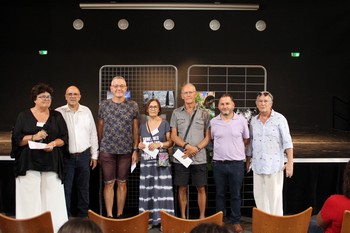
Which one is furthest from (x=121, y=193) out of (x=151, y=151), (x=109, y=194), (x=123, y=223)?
(x=123, y=223)

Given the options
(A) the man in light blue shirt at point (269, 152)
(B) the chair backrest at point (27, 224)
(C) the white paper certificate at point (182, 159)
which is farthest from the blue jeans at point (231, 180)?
(B) the chair backrest at point (27, 224)

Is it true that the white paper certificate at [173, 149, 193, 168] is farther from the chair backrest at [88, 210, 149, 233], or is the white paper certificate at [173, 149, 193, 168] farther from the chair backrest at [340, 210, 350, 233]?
the chair backrest at [340, 210, 350, 233]

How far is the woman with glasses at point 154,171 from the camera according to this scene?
409 centimetres

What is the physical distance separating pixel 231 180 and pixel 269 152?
51cm

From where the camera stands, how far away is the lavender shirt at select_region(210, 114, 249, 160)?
12.9 ft

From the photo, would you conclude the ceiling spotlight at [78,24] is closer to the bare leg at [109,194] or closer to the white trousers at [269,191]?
the bare leg at [109,194]

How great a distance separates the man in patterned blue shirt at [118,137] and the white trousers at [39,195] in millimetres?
627

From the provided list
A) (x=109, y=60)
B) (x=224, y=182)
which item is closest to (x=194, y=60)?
(x=109, y=60)

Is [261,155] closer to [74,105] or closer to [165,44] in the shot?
[74,105]

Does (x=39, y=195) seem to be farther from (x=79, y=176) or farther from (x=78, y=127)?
(x=78, y=127)

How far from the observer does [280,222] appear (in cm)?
237

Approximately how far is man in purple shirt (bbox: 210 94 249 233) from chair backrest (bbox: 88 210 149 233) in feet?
5.65

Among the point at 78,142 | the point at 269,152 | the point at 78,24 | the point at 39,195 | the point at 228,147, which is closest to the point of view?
the point at 39,195

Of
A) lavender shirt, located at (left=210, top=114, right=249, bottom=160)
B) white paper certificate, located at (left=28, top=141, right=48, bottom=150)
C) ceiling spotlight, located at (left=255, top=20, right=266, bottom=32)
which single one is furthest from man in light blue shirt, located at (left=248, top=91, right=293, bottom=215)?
ceiling spotlight, located at (left=255, top=20, right=266, bottom=32)
